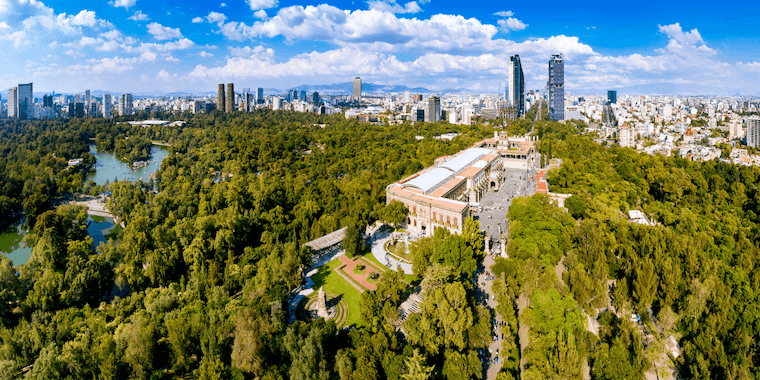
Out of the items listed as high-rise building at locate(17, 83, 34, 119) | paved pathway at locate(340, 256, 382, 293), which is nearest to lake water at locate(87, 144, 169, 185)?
high-rise building at locate(17, 83, 34, 119)

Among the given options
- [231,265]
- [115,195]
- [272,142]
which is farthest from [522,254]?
[272,142]

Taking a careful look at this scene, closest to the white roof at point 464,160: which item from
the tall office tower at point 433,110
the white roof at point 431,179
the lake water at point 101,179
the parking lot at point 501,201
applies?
the white roof at point 431,179

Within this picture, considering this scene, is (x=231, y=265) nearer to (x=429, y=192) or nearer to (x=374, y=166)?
(x=429, y=192)

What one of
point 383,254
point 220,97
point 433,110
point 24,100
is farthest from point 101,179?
point 433,110

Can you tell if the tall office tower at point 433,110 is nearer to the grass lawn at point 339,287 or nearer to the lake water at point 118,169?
the lake water at point 118,169

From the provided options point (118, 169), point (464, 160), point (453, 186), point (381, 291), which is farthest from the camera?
point (118, 169)

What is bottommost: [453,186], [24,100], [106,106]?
[453,186]

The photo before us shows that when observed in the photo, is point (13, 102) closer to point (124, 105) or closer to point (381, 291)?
point (124, 105)
